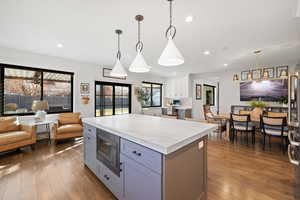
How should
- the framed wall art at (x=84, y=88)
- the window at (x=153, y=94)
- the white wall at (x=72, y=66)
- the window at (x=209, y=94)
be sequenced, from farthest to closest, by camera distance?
the window at (x=209, y=94) < the window at (x=153, y=94) < the framed wall art at (x=84, y=88) < the white wall at (x=72, y=66)

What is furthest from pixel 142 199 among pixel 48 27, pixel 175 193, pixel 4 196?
pixel 48 27

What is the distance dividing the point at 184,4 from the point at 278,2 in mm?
1236

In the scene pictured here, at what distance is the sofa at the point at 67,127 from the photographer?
3.58 meters

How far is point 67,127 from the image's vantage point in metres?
3.70

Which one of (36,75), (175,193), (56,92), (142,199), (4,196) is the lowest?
(4,196)

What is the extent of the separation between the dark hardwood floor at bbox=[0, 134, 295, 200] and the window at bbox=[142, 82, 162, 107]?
4395mm

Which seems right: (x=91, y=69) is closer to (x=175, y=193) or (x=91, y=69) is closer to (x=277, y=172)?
Result: (x=175, y=193)

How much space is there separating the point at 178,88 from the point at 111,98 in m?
3.59

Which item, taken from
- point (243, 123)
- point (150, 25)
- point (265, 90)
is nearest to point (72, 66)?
point (150, 25)

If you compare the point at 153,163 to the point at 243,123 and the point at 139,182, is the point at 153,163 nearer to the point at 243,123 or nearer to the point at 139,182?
the point at 139,182

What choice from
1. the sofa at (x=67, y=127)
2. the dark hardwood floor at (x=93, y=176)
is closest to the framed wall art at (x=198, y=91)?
the dark hardwood floor at (x=93, y=176)

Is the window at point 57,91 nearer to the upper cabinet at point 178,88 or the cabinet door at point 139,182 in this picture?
the cabinet door at point 139,182

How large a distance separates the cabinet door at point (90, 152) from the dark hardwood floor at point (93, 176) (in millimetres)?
142

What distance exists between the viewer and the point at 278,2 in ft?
5.87
